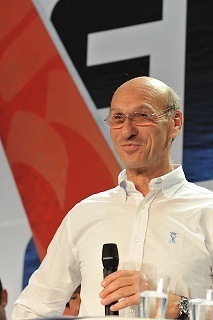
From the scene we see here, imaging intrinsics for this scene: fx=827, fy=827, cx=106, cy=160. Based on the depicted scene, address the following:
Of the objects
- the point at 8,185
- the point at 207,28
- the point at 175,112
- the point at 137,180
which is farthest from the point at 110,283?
the point at 8,185

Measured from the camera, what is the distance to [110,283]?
2.36m

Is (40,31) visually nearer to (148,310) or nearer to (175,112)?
(175,112)

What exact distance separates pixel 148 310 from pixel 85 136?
8.65 ft

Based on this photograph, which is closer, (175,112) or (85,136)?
(175,112)

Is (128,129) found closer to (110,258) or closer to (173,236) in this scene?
(173,236)

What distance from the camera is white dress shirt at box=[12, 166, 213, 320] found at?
271 centimetres

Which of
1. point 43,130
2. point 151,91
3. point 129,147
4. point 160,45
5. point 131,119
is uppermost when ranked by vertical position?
point 160,45

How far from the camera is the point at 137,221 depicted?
2.82m

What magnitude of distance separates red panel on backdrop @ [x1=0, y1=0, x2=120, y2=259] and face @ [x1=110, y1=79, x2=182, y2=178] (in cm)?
148

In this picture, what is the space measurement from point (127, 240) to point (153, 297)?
0.85 m

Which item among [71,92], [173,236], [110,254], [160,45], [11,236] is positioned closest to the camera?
[110,254]

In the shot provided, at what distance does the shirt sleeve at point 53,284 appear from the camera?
2840mm

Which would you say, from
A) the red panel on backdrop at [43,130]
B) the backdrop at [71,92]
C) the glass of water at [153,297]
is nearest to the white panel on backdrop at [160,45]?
the backdrop at [71,92]

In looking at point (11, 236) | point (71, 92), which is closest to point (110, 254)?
point (71, 92)
